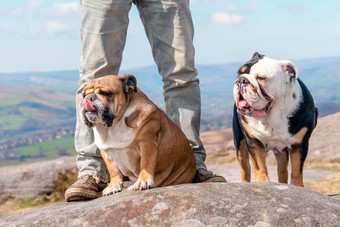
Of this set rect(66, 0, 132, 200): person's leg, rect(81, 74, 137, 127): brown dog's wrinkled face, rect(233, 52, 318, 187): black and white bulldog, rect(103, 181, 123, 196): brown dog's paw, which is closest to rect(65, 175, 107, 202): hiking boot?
rect(66, 0, 132, 200): person's leg

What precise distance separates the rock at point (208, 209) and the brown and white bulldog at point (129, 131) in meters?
0.46

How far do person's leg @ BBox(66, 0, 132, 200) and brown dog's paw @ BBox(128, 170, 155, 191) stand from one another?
1.20 metres

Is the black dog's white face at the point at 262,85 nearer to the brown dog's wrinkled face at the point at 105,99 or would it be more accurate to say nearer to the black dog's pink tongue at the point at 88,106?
the brown dog's wrinkled face at the point at 105,99

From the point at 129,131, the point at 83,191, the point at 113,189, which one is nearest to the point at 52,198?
the point at 83,191

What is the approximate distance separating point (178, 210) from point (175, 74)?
2.55 m

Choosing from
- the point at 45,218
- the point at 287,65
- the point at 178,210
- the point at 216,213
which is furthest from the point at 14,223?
the point at 287,65

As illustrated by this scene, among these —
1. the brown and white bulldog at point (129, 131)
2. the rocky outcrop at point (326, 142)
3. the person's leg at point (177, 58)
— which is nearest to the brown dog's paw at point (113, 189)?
the brown and white bulldog at point (129, 131)

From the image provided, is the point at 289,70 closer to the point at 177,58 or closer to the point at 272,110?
the point at 272,110

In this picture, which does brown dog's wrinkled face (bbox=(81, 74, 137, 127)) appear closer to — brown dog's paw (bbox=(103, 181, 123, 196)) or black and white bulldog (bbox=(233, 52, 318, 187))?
brown dog's paw (bbox=(103, 181, 123, 196))

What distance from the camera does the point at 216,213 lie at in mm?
4012

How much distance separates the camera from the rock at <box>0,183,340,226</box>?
399cm

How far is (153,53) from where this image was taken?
6445mm

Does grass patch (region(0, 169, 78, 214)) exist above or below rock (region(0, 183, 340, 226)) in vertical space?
below

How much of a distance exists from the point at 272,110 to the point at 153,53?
77.9 inches
